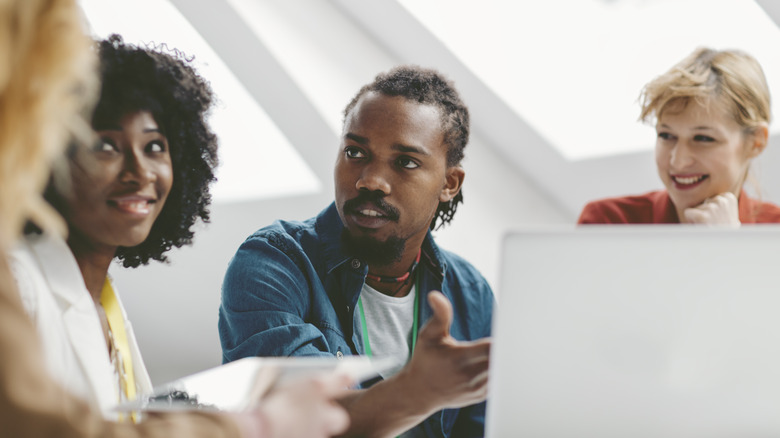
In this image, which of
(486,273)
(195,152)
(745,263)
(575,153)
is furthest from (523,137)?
(745,263)

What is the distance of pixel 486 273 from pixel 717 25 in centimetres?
142

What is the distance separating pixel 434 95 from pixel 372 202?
1.14ft

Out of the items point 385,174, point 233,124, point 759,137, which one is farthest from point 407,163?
point 233,124

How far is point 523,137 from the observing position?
339 cm

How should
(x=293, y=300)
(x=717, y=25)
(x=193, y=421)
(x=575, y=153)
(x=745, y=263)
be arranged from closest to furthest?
(x=193, y=421) → (x=745, y=263) → (x=293, y=300) → (x=717, y=25) → (x=575, y=153)

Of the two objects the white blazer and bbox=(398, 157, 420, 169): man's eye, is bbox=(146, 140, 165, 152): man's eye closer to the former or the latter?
the white blazer

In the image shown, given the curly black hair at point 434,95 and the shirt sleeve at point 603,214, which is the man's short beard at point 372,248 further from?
the shirt sleeve at point 603,214

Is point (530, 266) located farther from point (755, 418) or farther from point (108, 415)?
point (108, 415)

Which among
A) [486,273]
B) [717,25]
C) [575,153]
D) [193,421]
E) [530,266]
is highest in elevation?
[717,25]

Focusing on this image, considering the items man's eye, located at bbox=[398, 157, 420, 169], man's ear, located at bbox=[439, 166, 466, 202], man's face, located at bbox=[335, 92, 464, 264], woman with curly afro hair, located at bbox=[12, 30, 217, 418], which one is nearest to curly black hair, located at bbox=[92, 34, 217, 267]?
woman with curly afro hair, located at bbox=[12, 30, 217, 418]

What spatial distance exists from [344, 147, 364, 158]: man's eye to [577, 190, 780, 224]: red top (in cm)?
82

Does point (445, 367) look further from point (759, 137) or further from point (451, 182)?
point (759, 137)

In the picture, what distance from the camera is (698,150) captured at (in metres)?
2.12

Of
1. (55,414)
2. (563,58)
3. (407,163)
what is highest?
(563,58)
